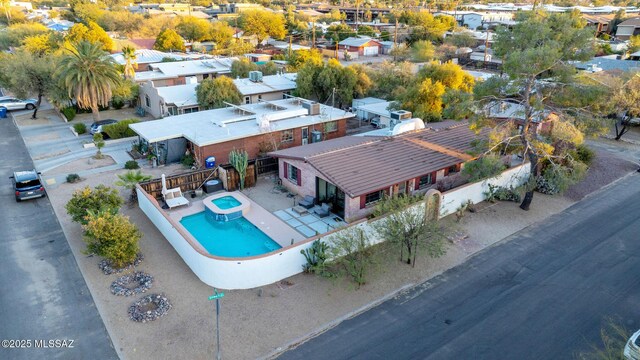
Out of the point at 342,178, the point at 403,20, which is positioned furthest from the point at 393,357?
the point at 403,20

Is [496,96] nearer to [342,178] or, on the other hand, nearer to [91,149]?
[342,178]

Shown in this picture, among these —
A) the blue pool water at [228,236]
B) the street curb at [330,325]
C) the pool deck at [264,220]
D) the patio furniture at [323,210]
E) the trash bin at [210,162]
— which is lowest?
the blue pool water at [228,236]

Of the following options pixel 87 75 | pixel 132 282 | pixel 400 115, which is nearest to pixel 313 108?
pixel 400 115

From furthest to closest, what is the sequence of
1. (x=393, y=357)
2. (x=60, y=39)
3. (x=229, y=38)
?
(x=229, y=38) < (x=60, y=39) < (x=393, y=357)

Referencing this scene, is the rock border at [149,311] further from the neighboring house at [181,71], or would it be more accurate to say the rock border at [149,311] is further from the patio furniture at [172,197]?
the neighboring house at [181,71]

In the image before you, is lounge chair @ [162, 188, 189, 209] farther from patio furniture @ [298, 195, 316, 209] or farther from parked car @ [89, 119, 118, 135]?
parked car @ [89, 119, 118, 135]

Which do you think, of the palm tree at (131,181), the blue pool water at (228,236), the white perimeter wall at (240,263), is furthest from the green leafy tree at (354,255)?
the palm tree at (131,181)

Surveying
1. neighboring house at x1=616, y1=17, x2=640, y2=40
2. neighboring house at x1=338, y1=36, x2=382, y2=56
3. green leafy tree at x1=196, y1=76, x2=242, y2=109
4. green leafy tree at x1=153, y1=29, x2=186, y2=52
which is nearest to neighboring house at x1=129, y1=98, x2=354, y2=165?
green leafy tree at x1=196, y1=76, x2=242, y2=109
